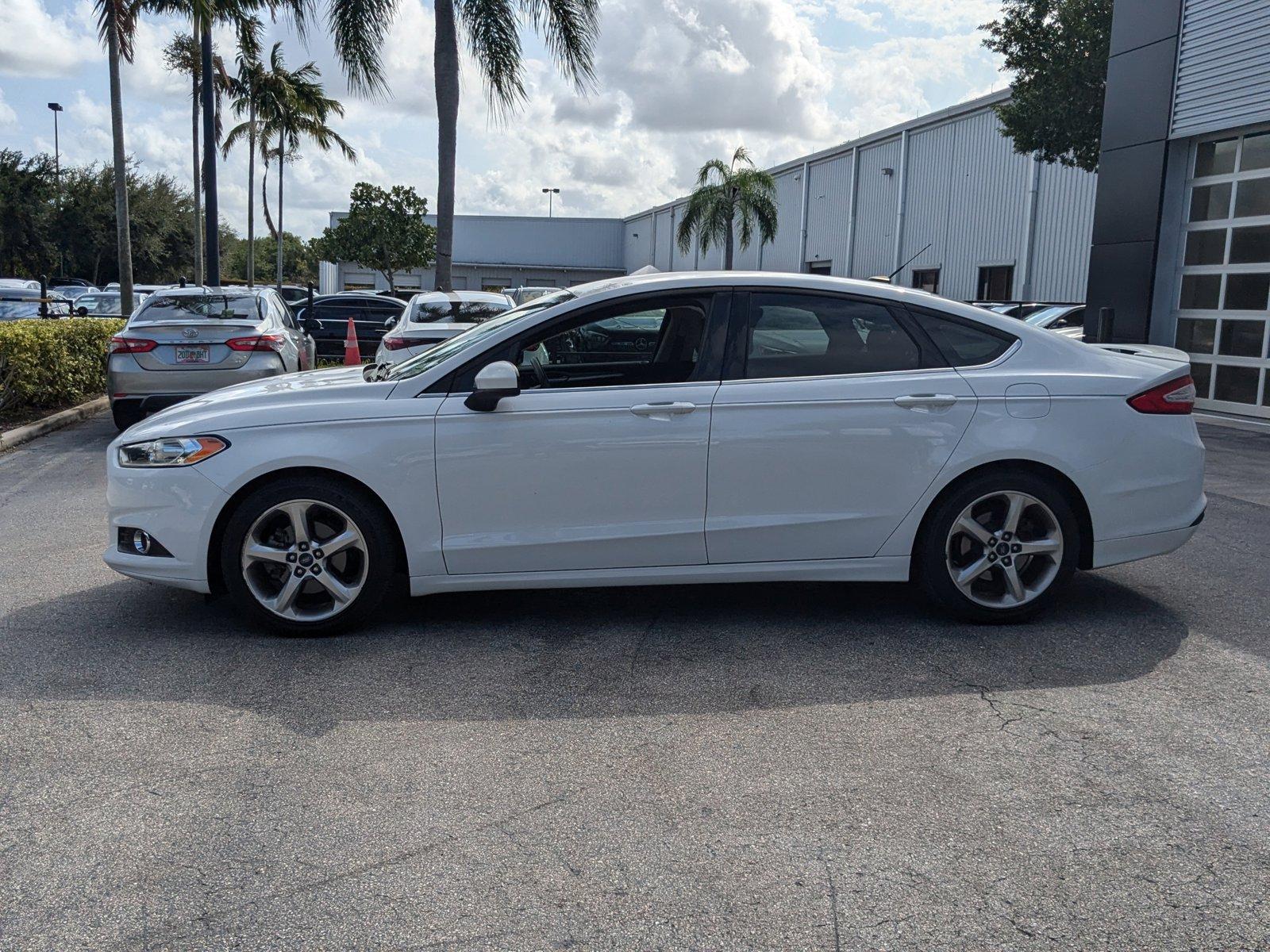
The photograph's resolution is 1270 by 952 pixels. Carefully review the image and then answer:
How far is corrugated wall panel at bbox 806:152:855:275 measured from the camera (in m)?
38.2

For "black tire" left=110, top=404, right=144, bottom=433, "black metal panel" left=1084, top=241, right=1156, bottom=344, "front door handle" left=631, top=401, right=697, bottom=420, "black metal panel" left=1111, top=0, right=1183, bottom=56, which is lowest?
"black tire" left=110, top=404, right=144, bottom=433

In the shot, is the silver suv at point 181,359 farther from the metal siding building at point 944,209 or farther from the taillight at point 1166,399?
the metal siding building at point 944,209

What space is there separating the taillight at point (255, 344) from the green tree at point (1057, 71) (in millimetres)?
15604

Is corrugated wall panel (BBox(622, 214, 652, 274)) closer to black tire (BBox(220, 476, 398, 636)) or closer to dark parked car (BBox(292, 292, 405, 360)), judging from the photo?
dark parked car (BBox(292, 292, 405, 360))

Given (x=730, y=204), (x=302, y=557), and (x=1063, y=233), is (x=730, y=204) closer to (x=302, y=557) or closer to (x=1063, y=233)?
(x=1063, y=233)

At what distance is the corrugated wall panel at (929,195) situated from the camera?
3148 cm

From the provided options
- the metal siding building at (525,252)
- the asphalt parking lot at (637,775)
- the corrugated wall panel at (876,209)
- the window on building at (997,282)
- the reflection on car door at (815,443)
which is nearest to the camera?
the asphalt parking lot at (637,775)

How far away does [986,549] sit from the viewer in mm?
5109

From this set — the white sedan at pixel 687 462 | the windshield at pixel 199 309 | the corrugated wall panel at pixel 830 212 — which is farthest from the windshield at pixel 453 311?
the corrugated wall panel at pixel 830 212

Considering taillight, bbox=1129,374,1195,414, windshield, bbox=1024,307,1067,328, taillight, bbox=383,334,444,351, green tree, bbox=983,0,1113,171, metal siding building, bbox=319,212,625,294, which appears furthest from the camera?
metal siding building, bbox=319,212,625,294

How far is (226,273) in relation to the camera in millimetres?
90625

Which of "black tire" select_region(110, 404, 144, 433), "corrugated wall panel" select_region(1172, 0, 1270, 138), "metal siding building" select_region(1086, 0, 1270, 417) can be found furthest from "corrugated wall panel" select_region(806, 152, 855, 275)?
"black tire" select_region(110, 404, 144, 433)

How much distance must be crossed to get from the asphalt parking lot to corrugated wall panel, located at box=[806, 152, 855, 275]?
34.0m

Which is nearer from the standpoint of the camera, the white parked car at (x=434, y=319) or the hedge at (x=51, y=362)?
the hedge at (x=51, y=362)
